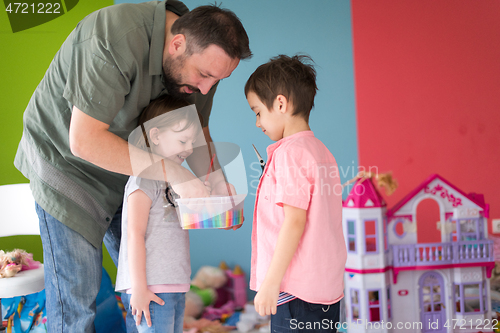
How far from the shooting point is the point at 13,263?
1.24 m

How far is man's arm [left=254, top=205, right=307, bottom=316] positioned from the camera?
2.35 ft

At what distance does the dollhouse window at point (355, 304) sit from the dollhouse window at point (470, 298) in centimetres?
38

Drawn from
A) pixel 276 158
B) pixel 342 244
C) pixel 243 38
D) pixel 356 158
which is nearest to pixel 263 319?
pixel 356 158

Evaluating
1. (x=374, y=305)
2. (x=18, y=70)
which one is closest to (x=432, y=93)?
(x=374, y=305)

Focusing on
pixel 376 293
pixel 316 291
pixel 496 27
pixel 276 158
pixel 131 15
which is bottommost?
pixel 376 293

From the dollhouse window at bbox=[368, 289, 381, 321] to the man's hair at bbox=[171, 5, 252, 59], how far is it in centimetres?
105

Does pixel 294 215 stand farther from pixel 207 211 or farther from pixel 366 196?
pixel 366 196

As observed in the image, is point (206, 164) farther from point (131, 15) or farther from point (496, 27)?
point (496, 27)

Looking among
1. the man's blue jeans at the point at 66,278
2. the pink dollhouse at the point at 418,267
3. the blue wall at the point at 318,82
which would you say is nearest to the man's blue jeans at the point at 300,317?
the man's blue jeans at the point at 66,278

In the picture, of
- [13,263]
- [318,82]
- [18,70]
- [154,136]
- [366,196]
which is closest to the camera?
[154,136]

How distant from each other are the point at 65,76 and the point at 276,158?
49cm

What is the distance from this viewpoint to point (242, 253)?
2016 mm

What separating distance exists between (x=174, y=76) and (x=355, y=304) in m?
1.10

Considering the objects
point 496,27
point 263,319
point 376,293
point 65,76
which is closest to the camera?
point 65,76
